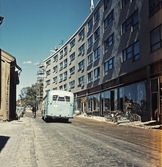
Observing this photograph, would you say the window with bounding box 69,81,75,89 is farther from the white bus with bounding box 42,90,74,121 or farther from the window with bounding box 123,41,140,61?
the white bus with bounding box 42,90,74,121

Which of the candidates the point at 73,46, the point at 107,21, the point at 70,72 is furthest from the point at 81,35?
the point at 107,21

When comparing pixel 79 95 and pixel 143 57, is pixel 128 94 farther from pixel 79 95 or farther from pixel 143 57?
pixel 79 95

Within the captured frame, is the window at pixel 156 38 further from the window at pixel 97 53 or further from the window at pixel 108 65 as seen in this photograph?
the window at pixel 97 53

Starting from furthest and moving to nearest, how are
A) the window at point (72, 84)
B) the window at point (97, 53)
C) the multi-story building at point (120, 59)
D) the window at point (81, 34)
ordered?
the window at point (72, 84), the window at point (81, 34), the window at point (97, 53), the multi-story building at point (120, 59)

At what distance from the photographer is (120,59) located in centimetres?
3038

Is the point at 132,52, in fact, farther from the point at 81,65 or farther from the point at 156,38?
the point at 81,65

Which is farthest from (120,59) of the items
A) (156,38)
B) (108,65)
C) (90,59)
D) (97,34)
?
(90,59)

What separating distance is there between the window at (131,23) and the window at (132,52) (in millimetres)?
2018

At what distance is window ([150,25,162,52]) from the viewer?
825 inches

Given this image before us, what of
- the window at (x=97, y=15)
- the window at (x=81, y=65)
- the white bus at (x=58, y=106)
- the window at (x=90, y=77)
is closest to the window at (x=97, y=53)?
the window at (x=90, y=77)

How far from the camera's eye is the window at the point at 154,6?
21.1 metres

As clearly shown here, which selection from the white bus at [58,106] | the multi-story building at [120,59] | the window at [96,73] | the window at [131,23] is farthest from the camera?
the window at [96,73]

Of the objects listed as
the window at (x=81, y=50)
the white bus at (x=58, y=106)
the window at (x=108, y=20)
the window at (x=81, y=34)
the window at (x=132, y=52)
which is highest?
the window at (x=81, y=34)

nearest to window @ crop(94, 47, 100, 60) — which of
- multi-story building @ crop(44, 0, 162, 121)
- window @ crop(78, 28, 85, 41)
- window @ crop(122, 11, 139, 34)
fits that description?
multi-story building @ crop(44, 0, 162, 121)
